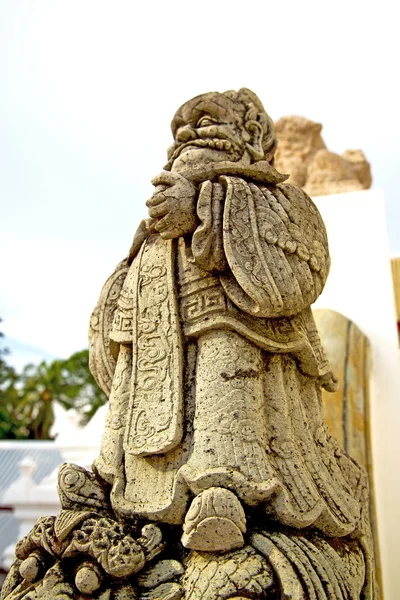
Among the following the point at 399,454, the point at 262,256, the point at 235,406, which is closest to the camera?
the point at 235,406

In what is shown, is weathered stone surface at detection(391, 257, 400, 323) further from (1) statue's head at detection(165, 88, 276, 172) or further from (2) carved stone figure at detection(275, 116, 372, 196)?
(1) statue's head at detection(165, 88, 276, 172)

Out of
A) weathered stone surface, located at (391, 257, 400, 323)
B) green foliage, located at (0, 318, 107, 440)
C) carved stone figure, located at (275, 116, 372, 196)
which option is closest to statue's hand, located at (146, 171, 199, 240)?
weathered stone surface, located at (391, 257, 400, 323)

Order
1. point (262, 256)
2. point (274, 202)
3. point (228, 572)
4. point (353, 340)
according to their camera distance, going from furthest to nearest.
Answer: point (353, 340), point (274, 202), point (262, 256), point (228, 572)

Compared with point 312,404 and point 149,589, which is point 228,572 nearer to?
point 149,589

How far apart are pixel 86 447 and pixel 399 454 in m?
2.78

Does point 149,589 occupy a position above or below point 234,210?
below

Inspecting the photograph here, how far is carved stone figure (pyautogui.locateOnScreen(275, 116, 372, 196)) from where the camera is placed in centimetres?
563

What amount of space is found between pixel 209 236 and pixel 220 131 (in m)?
0.58

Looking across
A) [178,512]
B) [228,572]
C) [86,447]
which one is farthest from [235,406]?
[86,447]

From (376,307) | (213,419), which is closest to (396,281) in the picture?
(376,307)

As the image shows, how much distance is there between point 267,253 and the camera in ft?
6.32

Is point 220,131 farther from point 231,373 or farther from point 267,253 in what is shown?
point 231,373

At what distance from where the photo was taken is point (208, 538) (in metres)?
1.56

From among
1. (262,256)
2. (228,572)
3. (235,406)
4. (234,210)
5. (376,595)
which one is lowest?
(376,595)
